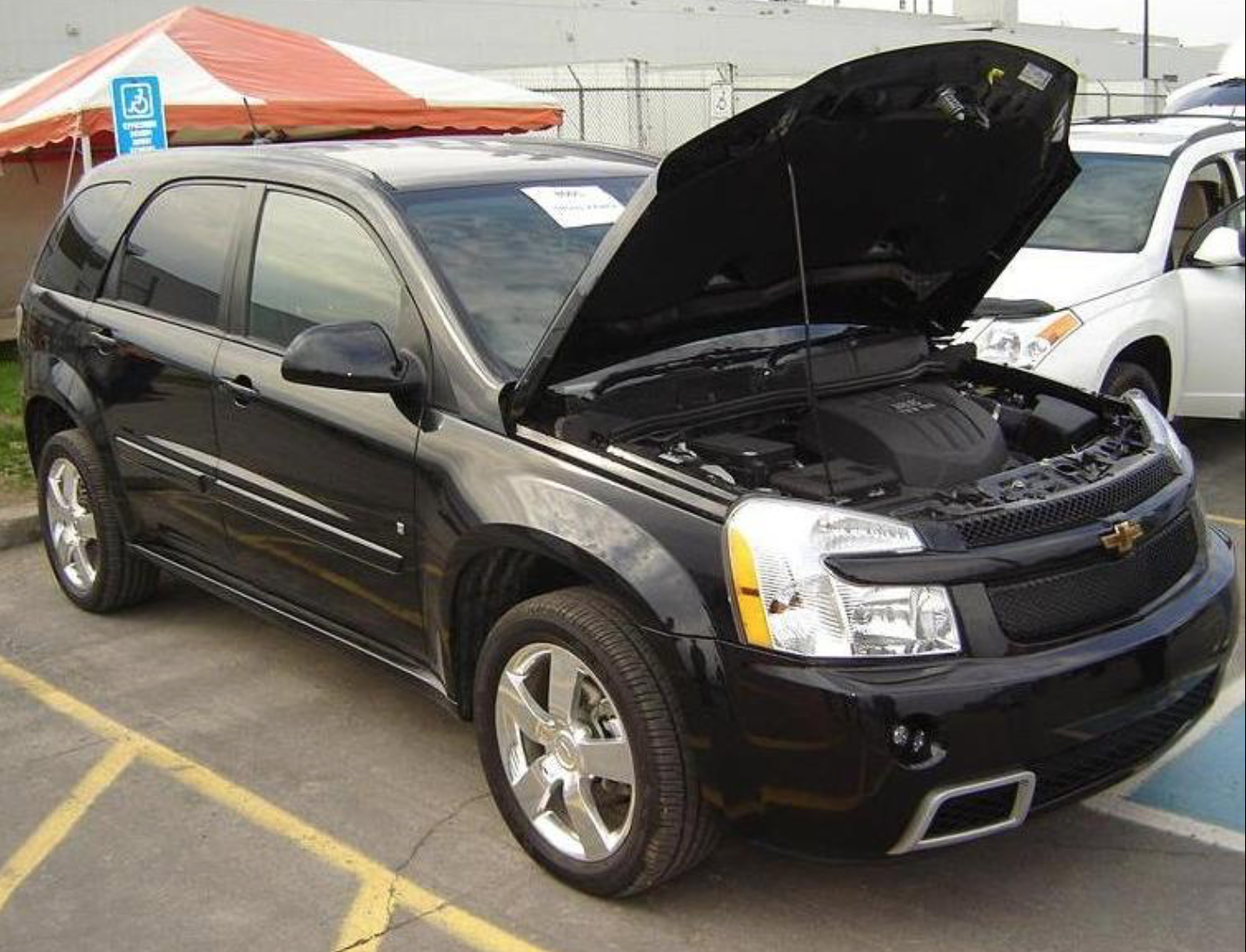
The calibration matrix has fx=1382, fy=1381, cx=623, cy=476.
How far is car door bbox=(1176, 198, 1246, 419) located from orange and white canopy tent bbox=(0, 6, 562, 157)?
22.0 ft

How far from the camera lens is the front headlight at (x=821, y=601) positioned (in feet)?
9.61

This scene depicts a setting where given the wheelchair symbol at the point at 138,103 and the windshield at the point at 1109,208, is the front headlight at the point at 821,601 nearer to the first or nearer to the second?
the windshield at the point at 1109,208

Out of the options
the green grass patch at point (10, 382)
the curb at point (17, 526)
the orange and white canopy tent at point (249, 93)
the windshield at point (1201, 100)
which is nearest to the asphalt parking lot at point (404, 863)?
the curb at point (17, 526)

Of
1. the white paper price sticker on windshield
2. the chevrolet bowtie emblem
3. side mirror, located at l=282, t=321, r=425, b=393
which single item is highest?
the white paper price sticker on windshield

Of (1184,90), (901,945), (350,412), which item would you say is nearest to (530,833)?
(901,945)

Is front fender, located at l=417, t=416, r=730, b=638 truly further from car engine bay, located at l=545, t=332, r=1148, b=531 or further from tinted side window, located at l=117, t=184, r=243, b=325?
tinted side window, located at l=117, t=184, r=243, b=325

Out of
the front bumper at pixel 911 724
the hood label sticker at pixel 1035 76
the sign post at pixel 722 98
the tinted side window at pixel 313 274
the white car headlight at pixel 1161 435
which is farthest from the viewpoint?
the sign post at pixel 722 98

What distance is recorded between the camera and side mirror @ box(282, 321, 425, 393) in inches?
142

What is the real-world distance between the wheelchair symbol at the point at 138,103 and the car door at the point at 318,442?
5153mm

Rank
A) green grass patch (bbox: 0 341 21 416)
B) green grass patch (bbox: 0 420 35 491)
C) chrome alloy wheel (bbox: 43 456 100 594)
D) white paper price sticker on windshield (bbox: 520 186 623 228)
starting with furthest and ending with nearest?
green grass patch (bbox: 0 341 21 416), green grass patch (bbox: 0 420 35 491), chrome alloy wheel (bbox: 43 456 100 594), white paper price sticker on windshield (bbox: 520 186 623 228)

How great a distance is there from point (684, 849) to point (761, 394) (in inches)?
51.1

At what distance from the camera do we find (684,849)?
315 centimetres

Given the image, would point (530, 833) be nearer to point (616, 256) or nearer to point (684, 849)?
point (684, 849)

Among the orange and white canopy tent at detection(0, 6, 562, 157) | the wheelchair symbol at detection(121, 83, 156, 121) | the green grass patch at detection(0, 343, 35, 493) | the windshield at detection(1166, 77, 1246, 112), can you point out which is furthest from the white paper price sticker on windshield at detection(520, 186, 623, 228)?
the orange and white canopy tent at detection(0, 6, 562, 157)
